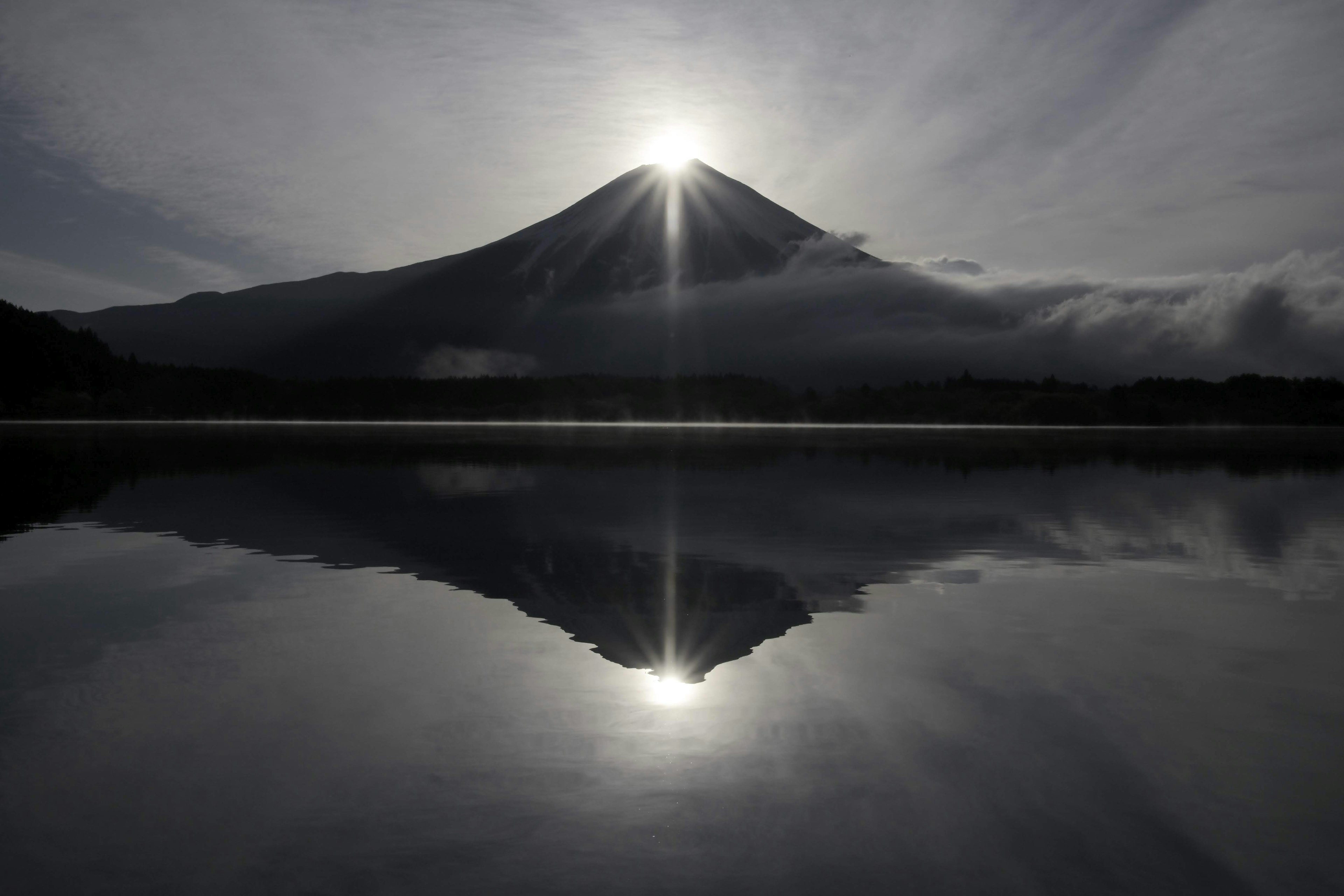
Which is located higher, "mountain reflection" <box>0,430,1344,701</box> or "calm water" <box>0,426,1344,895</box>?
"calm water" <box>0,426,1344,895</box>

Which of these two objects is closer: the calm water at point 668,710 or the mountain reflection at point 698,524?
the calm water at point 668,710

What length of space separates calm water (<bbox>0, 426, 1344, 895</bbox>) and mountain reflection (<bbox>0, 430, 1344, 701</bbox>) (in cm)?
19

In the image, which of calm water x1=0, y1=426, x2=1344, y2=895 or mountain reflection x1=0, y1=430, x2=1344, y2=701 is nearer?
calm water x1=0, y1=426, x2=1344, y2=895

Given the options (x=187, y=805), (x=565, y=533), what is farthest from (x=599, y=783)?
(x=565, y=533)

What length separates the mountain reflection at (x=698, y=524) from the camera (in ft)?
52.8

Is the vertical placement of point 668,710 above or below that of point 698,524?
above

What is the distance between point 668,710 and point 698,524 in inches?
648

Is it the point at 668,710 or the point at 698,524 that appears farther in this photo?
the point at 698,524

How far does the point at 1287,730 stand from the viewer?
9328 mm

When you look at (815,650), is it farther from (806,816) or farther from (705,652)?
(806,816)

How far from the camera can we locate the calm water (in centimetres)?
681

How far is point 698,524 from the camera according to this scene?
26484mm

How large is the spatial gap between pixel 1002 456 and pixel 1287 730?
62503mm

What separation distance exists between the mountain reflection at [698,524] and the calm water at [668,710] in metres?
0.19
